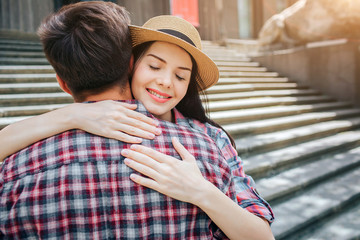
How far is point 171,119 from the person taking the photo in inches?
69.9

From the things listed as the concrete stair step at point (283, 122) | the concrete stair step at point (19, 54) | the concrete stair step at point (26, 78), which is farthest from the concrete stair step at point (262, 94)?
the concrete stair step at point (19, 54)

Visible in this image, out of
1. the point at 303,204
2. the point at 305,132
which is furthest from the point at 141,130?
the point at 305,132

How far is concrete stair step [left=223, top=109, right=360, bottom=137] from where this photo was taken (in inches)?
177

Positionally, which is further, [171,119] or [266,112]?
[266,112]

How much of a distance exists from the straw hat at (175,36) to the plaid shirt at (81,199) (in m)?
0.58

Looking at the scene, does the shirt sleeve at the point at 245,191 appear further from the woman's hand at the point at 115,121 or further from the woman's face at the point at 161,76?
the woman's hand at the point at 115,121

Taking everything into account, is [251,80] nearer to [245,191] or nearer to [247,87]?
[247,87]

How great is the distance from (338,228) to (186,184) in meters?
2.61

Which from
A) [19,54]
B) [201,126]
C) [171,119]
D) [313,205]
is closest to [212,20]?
[19,54]

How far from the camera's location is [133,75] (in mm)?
1516

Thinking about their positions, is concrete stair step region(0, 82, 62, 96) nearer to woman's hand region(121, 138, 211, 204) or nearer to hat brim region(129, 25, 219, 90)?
hat brim region(129, 25, 219, 90)

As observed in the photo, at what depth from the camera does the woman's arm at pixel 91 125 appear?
1065 millimetres

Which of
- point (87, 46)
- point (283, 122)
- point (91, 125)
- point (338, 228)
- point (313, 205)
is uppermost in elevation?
point (87, 46)

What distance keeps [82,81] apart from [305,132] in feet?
15.2
